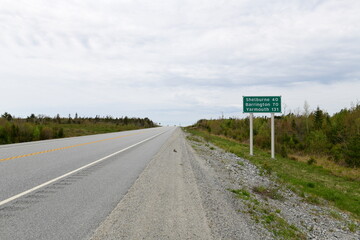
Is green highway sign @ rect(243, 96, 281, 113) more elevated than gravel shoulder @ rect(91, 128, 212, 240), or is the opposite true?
green highway sign @ rect(243, 96, 281, 113)

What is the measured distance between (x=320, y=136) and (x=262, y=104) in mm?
8935

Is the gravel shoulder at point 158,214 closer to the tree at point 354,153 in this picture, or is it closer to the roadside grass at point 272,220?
the roadside grass at point 272,220

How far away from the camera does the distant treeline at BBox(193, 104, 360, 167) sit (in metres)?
18.0

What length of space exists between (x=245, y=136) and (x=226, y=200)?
27781mm

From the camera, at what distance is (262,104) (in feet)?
54.4

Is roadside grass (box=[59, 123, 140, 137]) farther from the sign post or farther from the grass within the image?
the grass

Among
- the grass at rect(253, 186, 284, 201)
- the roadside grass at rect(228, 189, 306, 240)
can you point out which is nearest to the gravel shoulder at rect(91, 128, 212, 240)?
the roadside grass at rect(228, 189, 306, 240)

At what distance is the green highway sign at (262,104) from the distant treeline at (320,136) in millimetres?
5307

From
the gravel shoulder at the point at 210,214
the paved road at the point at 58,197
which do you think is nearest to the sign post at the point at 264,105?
the gravel shoulder at the point at 210,214

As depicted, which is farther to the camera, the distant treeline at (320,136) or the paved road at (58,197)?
the distant treeline at (320,136)

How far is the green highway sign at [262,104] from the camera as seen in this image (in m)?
16.3

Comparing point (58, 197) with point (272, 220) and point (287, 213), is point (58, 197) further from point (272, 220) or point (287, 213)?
point (287, 213)

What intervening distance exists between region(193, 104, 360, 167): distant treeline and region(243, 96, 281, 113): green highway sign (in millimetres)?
5307

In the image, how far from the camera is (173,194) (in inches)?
235
